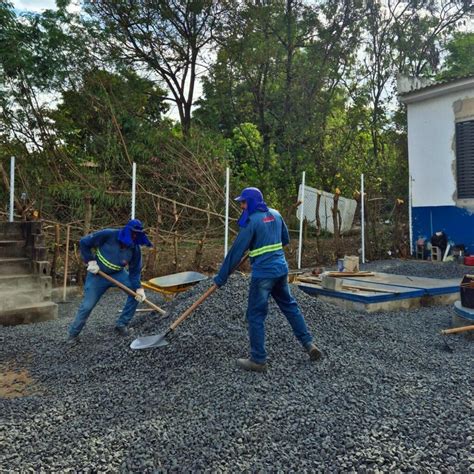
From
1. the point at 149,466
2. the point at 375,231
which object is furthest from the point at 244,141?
the point at 149,466

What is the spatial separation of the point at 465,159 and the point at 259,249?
8.04 meters

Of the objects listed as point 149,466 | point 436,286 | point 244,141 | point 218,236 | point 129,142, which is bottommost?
point 149,466

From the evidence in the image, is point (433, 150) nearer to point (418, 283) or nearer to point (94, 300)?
point (418, 283)

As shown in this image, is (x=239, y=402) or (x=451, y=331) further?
(x=451, y=331)

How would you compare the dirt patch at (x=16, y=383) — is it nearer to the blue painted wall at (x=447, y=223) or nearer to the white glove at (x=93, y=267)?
the white glove at (x=93, y=267)

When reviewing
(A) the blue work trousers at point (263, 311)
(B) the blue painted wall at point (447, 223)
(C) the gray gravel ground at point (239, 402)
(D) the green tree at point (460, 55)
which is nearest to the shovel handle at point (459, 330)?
(C) the gray gravel ground at point (239, 402)

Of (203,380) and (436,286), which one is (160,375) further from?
(436,286)

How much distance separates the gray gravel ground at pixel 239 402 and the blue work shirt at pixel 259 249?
808 mm

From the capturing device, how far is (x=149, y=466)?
2506 millimetres

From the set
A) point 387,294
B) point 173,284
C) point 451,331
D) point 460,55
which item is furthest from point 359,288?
point 460,55

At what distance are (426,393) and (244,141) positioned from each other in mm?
15494

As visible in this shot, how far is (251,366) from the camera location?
387 cm

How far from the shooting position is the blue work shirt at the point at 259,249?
12.9 feet

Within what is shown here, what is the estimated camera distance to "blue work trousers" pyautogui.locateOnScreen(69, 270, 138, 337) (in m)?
5.04
